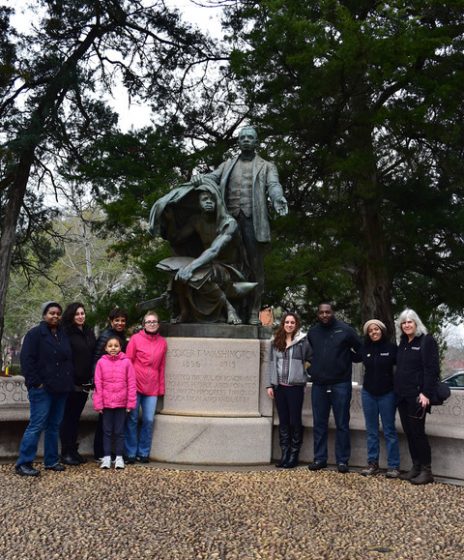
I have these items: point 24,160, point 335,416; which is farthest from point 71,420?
point 24,160

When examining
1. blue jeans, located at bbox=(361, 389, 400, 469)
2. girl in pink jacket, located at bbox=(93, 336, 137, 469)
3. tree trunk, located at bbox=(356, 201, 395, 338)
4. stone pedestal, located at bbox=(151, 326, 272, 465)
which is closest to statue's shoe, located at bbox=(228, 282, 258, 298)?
stone pedestal, located at bbox=(151, 326, 272, 465)

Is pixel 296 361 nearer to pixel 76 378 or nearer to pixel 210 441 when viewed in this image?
pixel 210 441

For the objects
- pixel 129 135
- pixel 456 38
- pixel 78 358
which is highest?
pixel 456 38

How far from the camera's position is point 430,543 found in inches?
181

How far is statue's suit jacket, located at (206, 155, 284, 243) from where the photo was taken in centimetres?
770

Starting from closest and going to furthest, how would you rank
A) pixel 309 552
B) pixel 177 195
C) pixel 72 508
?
1. pixel 309 552
2. pixel 72 508
3. pixel 177 195

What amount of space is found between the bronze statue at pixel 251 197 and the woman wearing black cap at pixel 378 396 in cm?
145

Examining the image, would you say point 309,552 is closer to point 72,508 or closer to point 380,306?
point 72,508

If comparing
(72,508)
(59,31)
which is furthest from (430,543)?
(59,31)

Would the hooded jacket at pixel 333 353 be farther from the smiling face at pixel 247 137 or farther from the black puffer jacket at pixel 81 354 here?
the smiling face at pixel 247 137

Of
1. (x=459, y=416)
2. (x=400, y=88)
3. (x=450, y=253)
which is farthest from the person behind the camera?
(x=450, y=253)

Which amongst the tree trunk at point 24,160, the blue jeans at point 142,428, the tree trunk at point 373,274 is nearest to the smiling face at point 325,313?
the blue jeans at point 142,428

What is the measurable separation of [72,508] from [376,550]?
2254mm

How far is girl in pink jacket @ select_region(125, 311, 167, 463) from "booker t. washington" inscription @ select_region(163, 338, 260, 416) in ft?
0.55
